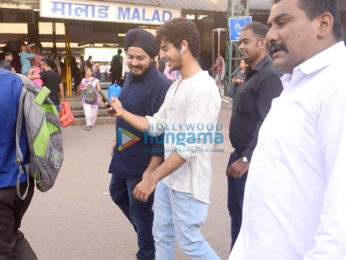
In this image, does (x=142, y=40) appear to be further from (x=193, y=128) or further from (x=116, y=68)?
(x=116, y=68)

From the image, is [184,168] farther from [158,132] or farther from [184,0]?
[184,0]

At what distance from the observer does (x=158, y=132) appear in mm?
2830

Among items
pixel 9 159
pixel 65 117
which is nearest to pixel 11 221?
pixel 9 159

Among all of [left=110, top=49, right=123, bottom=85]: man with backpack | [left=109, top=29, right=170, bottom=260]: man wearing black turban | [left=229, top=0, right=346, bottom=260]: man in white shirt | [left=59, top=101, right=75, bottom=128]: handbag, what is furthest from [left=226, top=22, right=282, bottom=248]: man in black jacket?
[left=110, top=49, right=123, bottom=85]: man with backpack

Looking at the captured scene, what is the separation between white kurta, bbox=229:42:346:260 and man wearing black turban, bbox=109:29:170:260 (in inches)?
62.5

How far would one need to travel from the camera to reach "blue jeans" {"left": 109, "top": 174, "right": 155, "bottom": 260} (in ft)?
9.91

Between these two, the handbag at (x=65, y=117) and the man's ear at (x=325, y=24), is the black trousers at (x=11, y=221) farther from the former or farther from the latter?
the handbag at (x=65, y=117)

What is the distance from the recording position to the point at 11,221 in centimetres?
240

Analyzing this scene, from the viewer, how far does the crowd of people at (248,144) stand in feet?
3.75

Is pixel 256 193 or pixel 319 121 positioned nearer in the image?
pixel 319 121

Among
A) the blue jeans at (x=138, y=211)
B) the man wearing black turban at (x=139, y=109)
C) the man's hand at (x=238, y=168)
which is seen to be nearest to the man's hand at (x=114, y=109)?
the man wearing black turban at (x=139, y=109)

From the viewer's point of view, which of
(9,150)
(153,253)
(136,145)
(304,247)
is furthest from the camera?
→ (153,253)

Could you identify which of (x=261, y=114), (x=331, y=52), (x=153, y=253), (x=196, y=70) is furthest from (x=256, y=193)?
(x=153, y=253)

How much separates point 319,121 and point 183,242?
1600 mm
